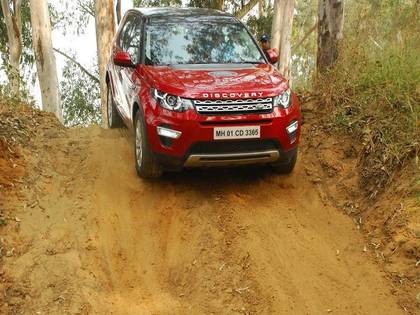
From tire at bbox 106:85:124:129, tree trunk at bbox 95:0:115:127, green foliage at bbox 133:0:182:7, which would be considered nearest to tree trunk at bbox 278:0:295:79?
tree trunk at bbox 95:0:115:127

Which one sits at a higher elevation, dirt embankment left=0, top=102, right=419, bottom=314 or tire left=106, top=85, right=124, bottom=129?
dirt embankment left=0, top=102, right=419, bottom=314

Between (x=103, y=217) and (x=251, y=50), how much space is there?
2901mm

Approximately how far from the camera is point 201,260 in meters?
5.77

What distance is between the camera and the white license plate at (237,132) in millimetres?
6141

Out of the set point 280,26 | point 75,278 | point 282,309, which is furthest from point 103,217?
point 280,26

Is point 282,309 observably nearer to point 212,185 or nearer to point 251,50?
point 212,185

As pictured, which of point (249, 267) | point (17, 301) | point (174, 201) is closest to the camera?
point (17, 301)

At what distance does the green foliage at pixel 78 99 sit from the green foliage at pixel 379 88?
18896 mm

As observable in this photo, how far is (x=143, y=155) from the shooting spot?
21.7ft

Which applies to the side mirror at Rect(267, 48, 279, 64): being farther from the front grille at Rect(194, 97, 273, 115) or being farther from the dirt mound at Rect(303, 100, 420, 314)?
the front grille at Rect(194, 97, 273, 115)

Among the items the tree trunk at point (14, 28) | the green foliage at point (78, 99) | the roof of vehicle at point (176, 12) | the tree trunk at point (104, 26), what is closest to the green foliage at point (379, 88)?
the roof of vehicle at point (176, 12)

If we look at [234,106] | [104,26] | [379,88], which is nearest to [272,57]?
[379,88]

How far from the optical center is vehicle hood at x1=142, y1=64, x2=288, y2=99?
20.4 feet

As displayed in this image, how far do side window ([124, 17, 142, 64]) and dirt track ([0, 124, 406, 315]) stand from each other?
4.57 ft
